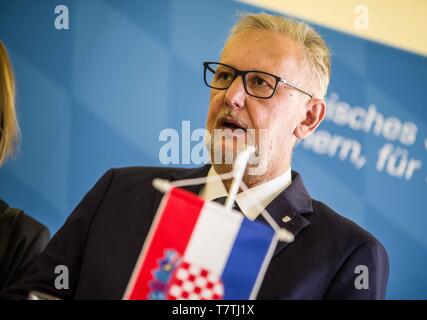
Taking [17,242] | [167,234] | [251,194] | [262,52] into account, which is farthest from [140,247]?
[262,52]

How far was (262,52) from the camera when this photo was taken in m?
1.90

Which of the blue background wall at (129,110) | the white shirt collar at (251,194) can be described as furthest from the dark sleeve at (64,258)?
the blue background wall at (129,110)

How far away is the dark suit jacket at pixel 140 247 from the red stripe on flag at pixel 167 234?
0.42 metres

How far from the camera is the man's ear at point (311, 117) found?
205cm

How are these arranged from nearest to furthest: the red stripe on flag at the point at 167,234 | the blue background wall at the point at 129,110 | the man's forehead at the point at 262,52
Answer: the red stripe on flag at the point at 167,234 → the man's forehead at the point at 262,52 → the blue background wall at the point at 129,110

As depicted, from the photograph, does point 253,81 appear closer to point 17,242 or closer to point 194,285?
point 194,285

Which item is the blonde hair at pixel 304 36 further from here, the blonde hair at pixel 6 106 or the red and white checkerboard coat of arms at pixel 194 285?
the red and white checkerboard coat of arms at pixel 194 285

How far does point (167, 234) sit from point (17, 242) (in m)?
1.01

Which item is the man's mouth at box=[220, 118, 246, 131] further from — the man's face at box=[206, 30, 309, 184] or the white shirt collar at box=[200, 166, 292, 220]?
the white shirt collar at box=[200, 166, 292, 220]

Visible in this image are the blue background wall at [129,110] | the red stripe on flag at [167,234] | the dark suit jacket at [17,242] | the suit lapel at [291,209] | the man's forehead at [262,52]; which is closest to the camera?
the red stripe on flag at [167,234]

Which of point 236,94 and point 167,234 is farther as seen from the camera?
point 236,94

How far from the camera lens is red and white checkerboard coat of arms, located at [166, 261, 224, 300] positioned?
128cm

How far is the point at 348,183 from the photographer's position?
2.49 m
